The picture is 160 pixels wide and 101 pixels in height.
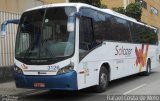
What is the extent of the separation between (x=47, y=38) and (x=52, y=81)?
1371 mm

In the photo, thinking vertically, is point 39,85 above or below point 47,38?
below

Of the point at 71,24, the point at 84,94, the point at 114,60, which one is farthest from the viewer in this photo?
the point at 114,60

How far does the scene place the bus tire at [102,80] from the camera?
13150mm

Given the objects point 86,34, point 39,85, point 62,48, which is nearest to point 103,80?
point 86,34

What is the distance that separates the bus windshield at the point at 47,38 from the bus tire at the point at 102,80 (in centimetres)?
255

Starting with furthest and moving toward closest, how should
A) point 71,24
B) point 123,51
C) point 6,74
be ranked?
point 6,74, point 123,51, point 71,24

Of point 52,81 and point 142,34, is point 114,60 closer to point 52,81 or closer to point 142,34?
point 52,81

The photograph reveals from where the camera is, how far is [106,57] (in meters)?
13.9

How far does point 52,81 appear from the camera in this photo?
11000mm

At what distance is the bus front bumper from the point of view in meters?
10.9

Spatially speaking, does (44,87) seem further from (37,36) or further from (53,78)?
(37,36)

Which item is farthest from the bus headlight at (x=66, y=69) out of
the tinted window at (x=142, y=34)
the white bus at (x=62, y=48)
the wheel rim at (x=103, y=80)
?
the tinted window at (x=142, y=34)

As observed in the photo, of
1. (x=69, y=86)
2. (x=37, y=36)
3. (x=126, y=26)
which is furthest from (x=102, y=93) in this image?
(x=126, y=26)

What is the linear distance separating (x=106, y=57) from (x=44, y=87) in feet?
11.7
